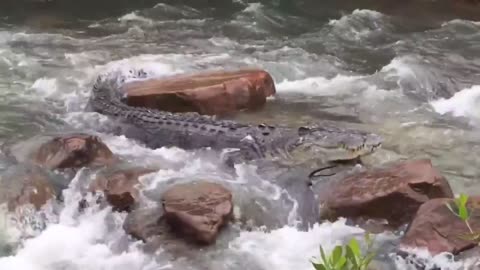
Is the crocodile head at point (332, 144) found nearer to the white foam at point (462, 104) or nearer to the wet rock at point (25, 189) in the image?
the white foam at point (462, 104)

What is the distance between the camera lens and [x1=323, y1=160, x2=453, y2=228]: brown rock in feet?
16.6

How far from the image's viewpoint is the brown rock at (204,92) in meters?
6.99

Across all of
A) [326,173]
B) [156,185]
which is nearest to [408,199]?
[326,173]

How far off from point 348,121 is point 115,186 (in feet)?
8.56

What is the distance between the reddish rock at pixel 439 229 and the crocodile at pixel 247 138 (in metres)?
1.35

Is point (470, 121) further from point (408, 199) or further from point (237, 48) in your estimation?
point (237, 48)

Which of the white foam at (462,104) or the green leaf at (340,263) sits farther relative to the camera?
the white foam at (462,104)

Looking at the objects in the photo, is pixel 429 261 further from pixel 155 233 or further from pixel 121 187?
pixel 121 187

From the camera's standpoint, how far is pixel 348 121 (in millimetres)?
7039

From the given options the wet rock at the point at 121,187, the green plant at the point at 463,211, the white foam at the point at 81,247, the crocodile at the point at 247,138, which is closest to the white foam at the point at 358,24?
the crocodile at the point at 247,138

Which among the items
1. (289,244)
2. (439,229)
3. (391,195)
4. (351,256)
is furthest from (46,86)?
(351,256)

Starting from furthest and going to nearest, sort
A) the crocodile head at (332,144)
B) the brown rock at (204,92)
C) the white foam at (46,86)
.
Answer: the white foam at (46,86)
the brown rock at (204,92)
the crocodile head at (332,144)

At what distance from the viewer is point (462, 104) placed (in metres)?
7.51

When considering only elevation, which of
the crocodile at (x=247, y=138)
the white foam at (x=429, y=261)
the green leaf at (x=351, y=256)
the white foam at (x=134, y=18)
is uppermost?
the green leaf at (x=351, y=256)
